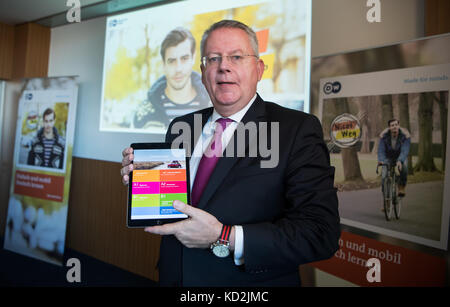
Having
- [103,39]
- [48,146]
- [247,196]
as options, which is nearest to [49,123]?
[48,146]

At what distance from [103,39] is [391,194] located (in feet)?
12.5

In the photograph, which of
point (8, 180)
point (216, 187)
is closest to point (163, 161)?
point (216, 187)

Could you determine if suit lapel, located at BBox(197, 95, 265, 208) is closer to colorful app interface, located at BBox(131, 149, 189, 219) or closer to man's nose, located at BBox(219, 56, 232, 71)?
colorful app interface, located at BBox(131, 149, 189, 219)

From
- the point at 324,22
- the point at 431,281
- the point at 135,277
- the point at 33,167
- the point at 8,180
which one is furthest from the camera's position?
the point at 8,180

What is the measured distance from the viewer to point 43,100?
3.76 metres

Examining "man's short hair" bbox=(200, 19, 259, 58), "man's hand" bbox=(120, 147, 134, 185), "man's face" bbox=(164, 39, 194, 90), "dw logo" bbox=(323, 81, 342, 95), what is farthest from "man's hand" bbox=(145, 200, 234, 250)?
"man's face" bbox=(164, 39, 194, 90)

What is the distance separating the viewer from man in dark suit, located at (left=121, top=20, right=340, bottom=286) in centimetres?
83

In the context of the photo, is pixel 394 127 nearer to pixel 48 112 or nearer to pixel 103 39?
pixel 103 39

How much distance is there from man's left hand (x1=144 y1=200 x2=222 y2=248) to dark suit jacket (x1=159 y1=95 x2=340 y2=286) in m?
0.10

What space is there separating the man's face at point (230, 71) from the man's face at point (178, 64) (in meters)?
1.94

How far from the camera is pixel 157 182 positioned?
105cm

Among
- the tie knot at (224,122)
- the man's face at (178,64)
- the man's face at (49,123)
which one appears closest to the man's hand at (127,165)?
the tie knot at (224,122)

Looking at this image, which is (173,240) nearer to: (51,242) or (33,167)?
(51,242)

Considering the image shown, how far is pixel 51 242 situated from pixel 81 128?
1543 millimetres
